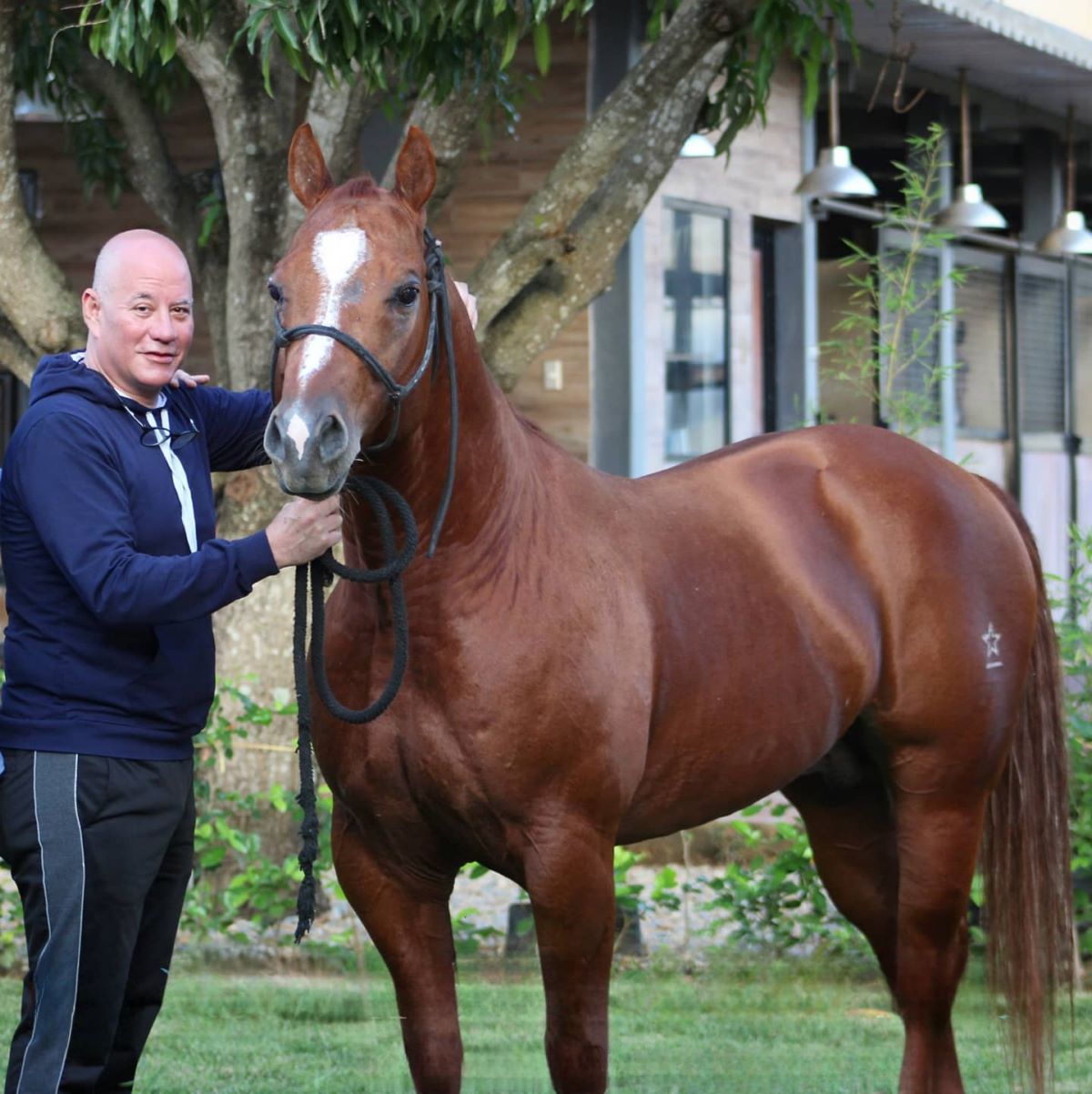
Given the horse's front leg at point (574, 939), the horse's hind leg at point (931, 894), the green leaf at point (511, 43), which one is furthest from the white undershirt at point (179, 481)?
the green leaf at point (511, 43)

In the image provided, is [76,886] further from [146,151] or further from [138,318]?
[146,151]

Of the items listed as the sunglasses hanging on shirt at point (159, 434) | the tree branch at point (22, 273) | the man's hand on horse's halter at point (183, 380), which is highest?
the tree branch at point (22, 273)

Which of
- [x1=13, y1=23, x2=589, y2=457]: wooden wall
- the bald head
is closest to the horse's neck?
the bald head

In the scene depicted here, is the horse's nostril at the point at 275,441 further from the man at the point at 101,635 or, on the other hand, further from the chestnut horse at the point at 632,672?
the man at the point at 101,635

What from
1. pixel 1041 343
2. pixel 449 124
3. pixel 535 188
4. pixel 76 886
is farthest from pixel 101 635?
pixel 1041 343

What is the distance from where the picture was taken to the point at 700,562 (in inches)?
141

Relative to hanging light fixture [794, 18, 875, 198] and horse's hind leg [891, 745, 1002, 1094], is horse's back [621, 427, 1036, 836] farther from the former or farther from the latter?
hanging light fixture [794, 18, 875, 198]

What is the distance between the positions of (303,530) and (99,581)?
34cm

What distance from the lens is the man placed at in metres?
2.88

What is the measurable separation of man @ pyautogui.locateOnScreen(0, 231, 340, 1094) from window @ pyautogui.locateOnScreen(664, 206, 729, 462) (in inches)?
261

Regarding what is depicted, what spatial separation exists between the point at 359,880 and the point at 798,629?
41.3 inches

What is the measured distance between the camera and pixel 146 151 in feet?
23.1

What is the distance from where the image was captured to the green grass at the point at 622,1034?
4.50m

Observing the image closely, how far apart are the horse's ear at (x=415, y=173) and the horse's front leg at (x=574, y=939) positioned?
3.53ft
